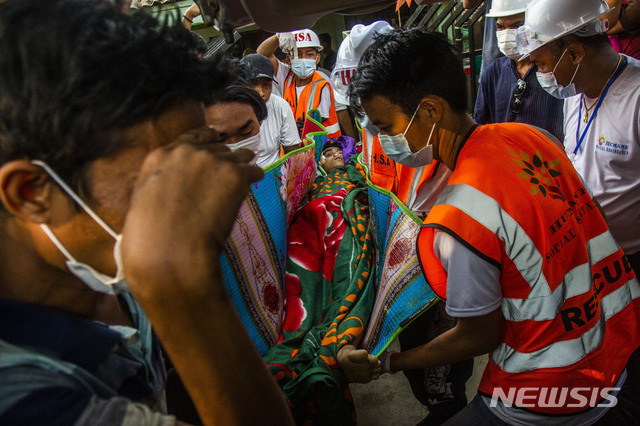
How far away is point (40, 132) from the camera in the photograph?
568mm

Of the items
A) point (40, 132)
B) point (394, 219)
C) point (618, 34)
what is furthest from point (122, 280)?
point (618, 34)

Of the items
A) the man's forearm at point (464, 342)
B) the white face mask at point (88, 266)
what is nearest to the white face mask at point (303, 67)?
the man's forearm at point (464, 342)

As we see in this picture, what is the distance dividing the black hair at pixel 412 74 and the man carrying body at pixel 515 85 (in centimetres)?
163

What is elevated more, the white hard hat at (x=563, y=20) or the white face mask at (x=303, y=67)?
the white hard hat at (x=563, y=20)

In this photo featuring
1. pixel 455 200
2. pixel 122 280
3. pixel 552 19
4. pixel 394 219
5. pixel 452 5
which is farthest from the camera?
pixel 452 5

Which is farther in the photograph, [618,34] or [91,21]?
[618,34]

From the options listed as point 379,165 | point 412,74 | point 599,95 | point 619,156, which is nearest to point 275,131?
point 379,165

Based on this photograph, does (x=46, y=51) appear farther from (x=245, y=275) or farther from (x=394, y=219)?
(x=394, y=219)

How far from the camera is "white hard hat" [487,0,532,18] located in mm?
2664

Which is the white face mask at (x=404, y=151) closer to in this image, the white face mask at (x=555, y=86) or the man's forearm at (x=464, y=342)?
the man's forearm at (x=464, y=342)

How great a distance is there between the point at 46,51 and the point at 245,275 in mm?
1119

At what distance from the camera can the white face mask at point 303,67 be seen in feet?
15.8

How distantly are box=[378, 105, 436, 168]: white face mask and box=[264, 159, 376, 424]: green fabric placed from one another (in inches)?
21.7

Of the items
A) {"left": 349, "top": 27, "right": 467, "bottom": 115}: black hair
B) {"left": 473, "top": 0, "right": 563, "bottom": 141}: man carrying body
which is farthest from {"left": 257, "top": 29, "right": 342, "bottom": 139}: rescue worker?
{"left": 349, "top": 27, "right": 467, "bottom": 115}: black hair
